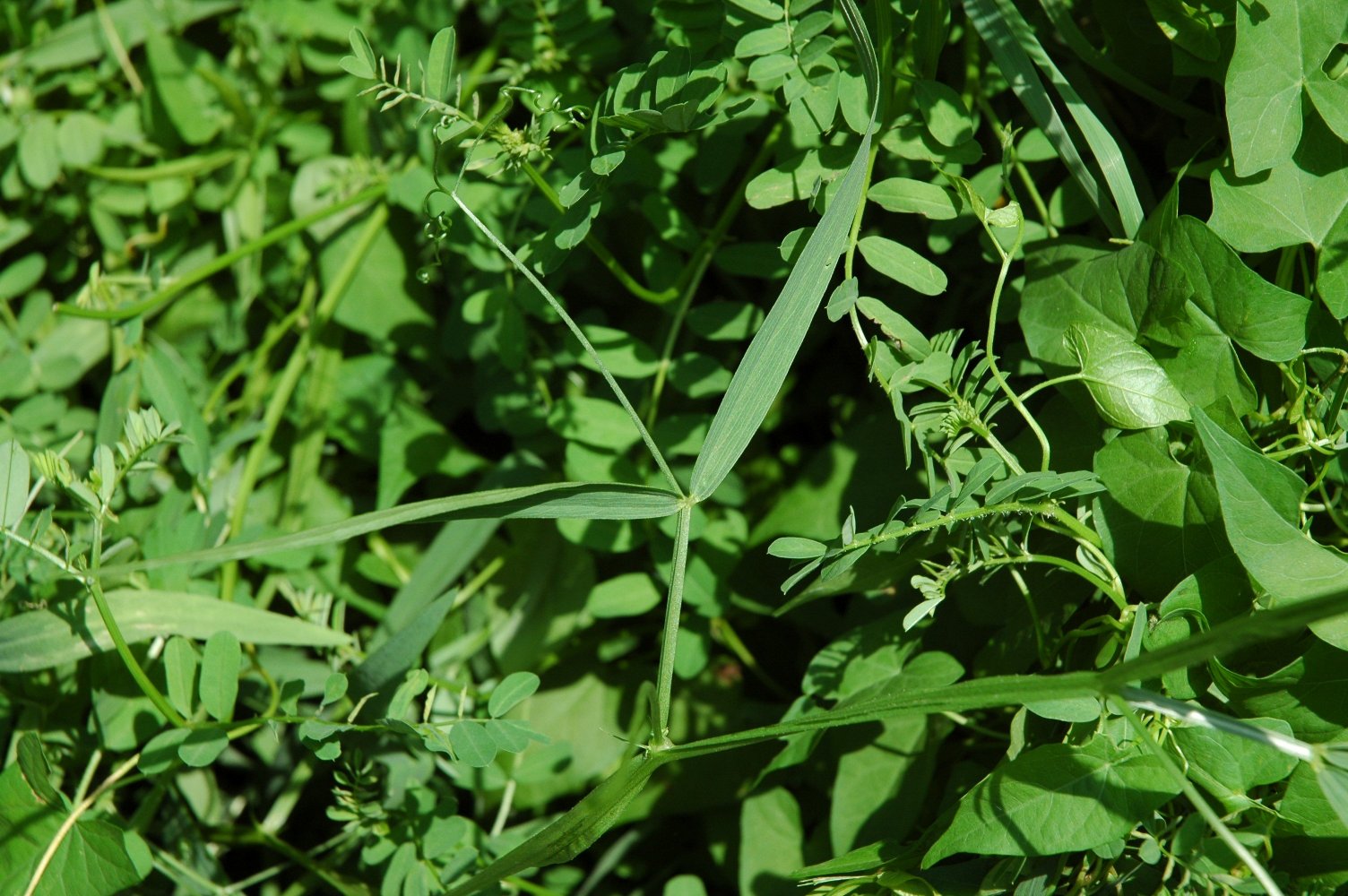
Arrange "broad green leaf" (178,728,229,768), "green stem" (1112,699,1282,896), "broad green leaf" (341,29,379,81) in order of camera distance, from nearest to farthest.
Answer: "green stem" (1112,699,1282,896)
"broad green leaf" (341,29,379,81)
"broad green leaf" (178,728,229,768)

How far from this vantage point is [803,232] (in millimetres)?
852

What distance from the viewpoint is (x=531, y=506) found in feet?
2.51

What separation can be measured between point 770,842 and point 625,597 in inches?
12.0

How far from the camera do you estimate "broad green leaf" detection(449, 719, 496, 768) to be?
2.83 feet

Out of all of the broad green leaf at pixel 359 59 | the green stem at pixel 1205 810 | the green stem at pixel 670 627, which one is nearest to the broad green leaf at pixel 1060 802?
the green stem at pixel 1205 810

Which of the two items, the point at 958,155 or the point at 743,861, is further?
the point at 743,861

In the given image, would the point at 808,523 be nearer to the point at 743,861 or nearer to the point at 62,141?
the point at 743,861

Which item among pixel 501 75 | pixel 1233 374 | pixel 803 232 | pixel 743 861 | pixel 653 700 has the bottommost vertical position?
pixel 743 861

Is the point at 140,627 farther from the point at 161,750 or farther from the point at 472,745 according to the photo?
the point at 472,745

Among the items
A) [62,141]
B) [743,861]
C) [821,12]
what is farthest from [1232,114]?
[62,141]

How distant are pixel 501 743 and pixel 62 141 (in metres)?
1.07

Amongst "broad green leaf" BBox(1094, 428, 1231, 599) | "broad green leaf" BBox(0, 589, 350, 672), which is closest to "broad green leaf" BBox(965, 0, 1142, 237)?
"broad green leaf" BBox(1094, 428, 1231, 599)

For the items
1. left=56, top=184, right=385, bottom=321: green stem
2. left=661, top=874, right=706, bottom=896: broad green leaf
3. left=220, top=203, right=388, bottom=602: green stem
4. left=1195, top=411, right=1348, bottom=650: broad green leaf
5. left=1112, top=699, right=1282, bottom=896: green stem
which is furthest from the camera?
left=220, top=203, right=388, bottom=602: green stem

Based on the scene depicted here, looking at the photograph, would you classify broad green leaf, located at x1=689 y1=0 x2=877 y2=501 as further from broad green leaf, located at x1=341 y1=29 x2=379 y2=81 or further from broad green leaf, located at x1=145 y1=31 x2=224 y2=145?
broad green leaf, located at x1=145 y1=31 x2=224 y2=145
